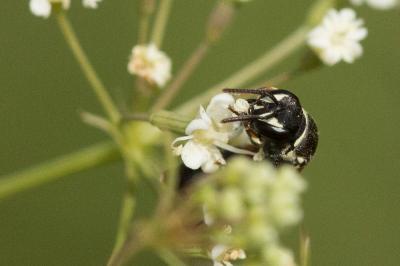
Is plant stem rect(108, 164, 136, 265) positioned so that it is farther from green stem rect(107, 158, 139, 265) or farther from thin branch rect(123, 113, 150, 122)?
thin branch rect(123, 113, 150, 122)

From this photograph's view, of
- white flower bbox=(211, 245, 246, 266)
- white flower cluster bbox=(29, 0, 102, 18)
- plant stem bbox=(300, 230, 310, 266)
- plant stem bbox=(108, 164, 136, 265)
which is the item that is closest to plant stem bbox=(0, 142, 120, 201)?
plant stem bbox=(108, 164, 136, 265)

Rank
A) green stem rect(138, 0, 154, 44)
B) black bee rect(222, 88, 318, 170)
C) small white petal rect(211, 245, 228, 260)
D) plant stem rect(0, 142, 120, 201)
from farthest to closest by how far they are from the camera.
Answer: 1. plant stem rect(0, 142, 120, 201)
2. green stem rect(138, 0, 154, 44)
3. black bee rect(222, 88, 318, 170)
4. small white petal rect(211, 245, 228, 260)

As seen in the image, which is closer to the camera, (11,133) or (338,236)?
(11,133)

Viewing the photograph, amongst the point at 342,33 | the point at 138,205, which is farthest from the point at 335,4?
the point at 138,205

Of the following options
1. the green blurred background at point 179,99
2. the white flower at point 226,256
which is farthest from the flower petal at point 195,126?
the green blurred background at point 179,99

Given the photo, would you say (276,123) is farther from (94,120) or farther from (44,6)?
(44,6)

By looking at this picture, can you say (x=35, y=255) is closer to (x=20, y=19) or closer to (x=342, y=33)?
(x=20, y=19)

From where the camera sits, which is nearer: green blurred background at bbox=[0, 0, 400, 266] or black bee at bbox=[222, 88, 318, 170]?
black bee at bbox=[222, 88, 318, 170]
